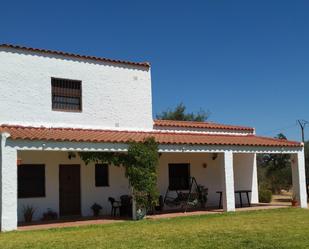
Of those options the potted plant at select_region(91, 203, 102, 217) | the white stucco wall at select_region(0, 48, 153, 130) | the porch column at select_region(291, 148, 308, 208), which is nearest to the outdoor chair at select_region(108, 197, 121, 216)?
the potted plant at select_region(91, 203, 102, 217)

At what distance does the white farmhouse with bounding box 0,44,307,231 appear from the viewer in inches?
704

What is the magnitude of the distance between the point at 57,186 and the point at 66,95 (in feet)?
11.9

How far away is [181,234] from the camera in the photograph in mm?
13211

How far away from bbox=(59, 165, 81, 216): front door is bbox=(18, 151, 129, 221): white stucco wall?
7.1 inches

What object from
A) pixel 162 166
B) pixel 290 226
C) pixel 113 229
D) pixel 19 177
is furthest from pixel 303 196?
pixel 19 177

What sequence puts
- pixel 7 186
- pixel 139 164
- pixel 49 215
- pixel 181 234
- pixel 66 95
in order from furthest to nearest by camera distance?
1. pixel 66 95
2. pixel 49 215
3. pixel 139 164
4. pixel 7 186
5. pixel 181 234

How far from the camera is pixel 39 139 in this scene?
603 inches

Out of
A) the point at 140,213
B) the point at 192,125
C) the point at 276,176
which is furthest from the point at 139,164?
the point at 276,176

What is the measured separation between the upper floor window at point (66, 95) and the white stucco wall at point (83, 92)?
194mm

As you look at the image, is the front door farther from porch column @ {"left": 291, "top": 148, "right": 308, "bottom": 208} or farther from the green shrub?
the green shrub

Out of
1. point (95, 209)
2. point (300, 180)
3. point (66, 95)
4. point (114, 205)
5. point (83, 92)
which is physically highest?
point (83, 92)

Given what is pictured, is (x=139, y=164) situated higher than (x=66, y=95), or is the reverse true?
(x=66, y=95)

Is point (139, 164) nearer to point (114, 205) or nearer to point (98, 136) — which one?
point (98, 136)

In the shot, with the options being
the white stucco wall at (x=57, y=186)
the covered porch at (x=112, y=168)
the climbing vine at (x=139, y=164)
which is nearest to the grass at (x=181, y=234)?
the climbing vine at (x=139, y=164)
